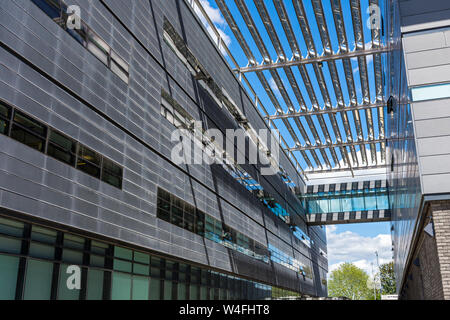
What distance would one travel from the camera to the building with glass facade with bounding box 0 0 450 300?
1312cm

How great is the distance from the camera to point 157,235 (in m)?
19.8

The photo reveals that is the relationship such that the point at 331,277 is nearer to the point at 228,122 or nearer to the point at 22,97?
the point at 228,122

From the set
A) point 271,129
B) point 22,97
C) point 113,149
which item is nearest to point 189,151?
point 113,149

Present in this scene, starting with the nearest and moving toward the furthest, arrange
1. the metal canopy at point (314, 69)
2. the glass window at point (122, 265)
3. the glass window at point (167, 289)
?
the glass window at point (122, 265) < the glass window at point (167, 289) < the metal canopy at point (314, 69)

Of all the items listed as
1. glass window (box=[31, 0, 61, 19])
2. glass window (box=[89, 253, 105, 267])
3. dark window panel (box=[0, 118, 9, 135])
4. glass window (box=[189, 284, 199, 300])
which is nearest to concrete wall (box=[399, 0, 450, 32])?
glass window (box=[31, 0, 61, 19])

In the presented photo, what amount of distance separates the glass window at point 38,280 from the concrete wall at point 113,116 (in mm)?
1476

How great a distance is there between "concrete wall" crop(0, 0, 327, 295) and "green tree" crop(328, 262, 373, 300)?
330 feet

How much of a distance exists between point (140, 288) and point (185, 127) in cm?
923

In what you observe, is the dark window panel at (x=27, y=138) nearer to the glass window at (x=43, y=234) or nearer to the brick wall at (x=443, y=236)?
the glass window at (x=43, y=234)

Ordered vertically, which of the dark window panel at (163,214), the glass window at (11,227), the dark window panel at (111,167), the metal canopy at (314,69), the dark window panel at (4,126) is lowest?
the glass window at (11,227)

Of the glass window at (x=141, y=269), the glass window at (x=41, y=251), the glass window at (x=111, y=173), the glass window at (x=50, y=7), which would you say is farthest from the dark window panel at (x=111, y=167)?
the glass window at (x=50, y=7)

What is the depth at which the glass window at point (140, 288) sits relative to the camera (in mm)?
18625

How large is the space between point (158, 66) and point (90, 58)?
234 inches

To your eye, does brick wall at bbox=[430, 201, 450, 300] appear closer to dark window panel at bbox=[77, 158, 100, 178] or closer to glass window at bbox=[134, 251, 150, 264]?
dark window panel at bbox=[77, 158, 100, 178]
